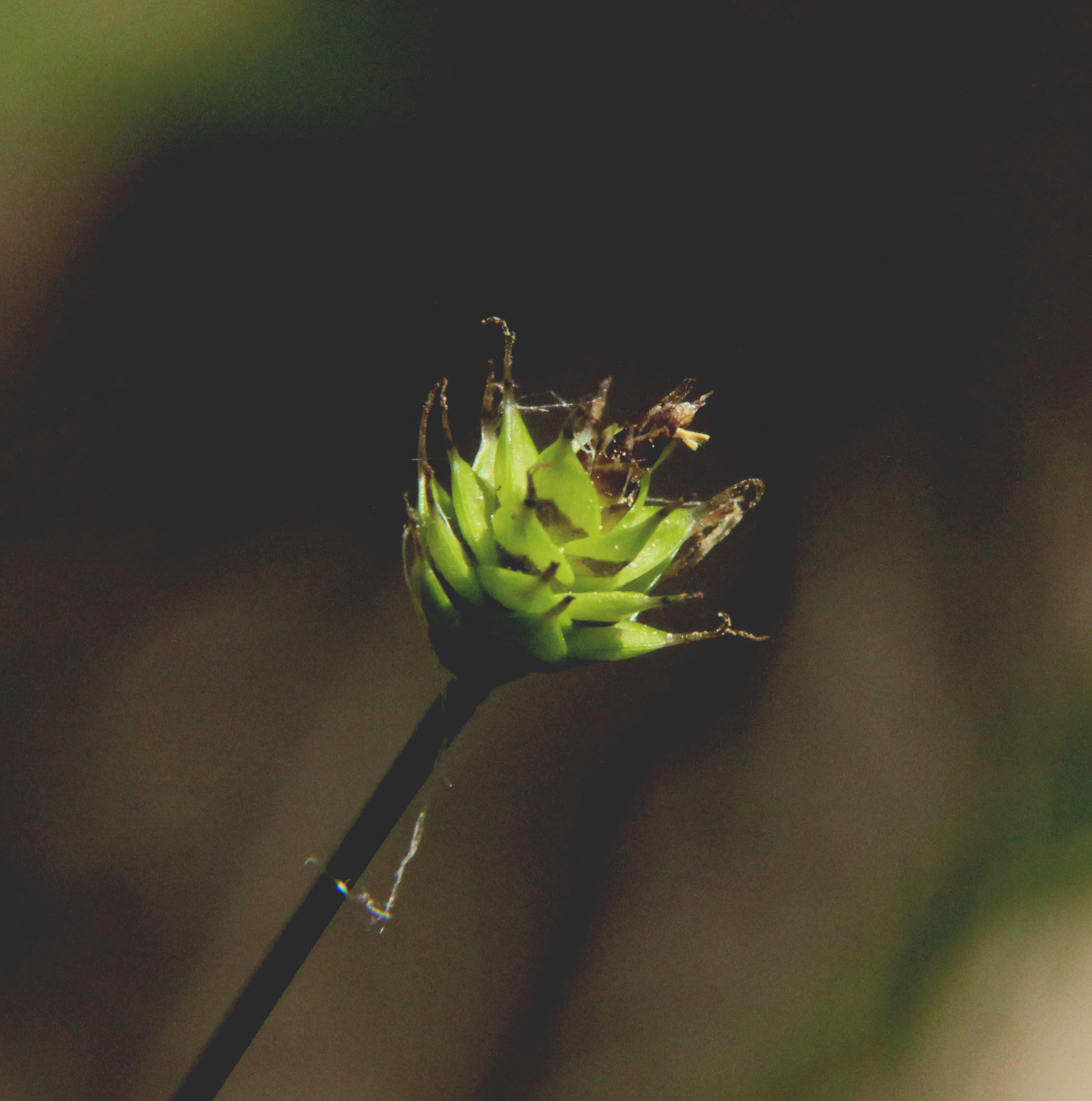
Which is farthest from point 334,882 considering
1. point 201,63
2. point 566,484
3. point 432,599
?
point 201,63

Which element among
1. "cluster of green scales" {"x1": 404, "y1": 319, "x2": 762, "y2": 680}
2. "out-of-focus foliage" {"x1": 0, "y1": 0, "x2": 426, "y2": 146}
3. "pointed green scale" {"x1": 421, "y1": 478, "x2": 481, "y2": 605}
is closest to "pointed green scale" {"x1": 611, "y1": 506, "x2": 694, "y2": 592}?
"cluster of green scales" {"x1": 404, "y1": 319, "x2": 762, "y2": 680}

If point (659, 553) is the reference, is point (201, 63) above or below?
above

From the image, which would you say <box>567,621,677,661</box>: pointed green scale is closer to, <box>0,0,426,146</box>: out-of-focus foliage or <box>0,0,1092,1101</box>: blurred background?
<box>0,0,1092,1101</box>: blurred background

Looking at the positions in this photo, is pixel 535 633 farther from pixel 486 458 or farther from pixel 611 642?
pixel 486 458

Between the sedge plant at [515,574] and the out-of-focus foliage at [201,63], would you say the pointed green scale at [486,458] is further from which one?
the out-of-focus foliage at [201,63]

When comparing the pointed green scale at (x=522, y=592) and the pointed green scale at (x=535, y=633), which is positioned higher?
the pointed green scale at (x=522, y=592)

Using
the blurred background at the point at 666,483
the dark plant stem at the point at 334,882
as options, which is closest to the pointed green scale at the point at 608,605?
the dark plant stem at the point at 334,882

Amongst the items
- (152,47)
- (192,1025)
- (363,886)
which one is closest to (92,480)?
(152,47)
